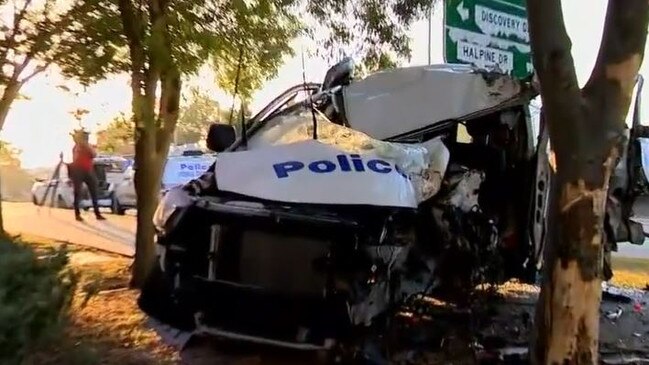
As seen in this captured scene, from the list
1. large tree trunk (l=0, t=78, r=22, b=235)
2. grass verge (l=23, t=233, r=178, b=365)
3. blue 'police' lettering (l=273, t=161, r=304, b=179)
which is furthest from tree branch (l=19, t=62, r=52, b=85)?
blue 'police' lettering (l=273, t=161, r=304, b=179)

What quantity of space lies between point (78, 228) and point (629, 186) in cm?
1083

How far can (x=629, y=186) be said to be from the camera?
24.7 ft

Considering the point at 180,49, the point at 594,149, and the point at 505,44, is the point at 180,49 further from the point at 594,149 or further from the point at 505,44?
the point at 594,149

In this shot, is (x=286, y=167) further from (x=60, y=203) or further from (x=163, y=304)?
(x=60, y=203)

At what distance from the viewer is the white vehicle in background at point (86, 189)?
19.5 meters

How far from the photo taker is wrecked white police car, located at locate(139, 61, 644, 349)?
16.5 feet

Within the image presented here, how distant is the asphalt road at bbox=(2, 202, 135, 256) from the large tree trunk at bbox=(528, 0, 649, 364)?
27.0 ft

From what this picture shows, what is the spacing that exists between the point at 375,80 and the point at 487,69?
0.95m

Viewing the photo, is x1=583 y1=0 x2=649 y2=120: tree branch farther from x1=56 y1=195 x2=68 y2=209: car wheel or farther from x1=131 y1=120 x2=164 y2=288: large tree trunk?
x1=56 y1=195 x2=68 y2=209: car wheel

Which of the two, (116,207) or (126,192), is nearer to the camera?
(126,192)

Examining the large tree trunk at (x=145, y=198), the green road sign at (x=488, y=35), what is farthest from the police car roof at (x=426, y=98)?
the large tree trunk at (x=145, y=198)

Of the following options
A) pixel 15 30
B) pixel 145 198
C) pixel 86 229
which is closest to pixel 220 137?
pixel 145 198

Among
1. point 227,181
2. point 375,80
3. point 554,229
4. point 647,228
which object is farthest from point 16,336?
point 647,228

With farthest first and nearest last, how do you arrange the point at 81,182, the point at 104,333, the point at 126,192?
the point at 126,192 < the point at 81,182 < the point at 104,333
